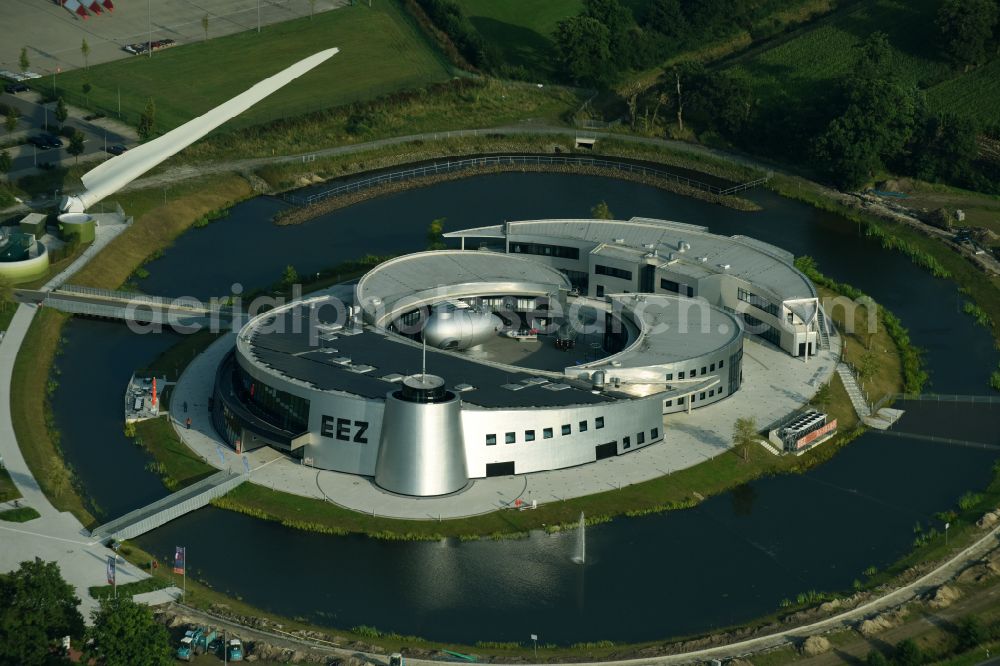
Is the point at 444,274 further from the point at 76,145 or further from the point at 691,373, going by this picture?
the point at 76,145

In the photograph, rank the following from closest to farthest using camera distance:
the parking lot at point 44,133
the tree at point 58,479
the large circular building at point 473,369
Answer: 1. the tree at point 58,479
2. the large circular building at point 473,369
3. the parking lot at point 44,133

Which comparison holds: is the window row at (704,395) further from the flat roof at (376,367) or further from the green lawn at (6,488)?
the green lawn at (6,488)

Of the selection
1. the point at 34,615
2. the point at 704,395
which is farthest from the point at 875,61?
the point at 34,615

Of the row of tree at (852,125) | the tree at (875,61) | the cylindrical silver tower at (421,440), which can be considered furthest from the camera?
the tree at (875,61)

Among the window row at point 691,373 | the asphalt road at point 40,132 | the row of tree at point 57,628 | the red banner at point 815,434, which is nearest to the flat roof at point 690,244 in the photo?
the window row at point 691,373

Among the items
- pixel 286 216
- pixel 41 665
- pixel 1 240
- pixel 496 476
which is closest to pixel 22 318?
pixel 1 240
